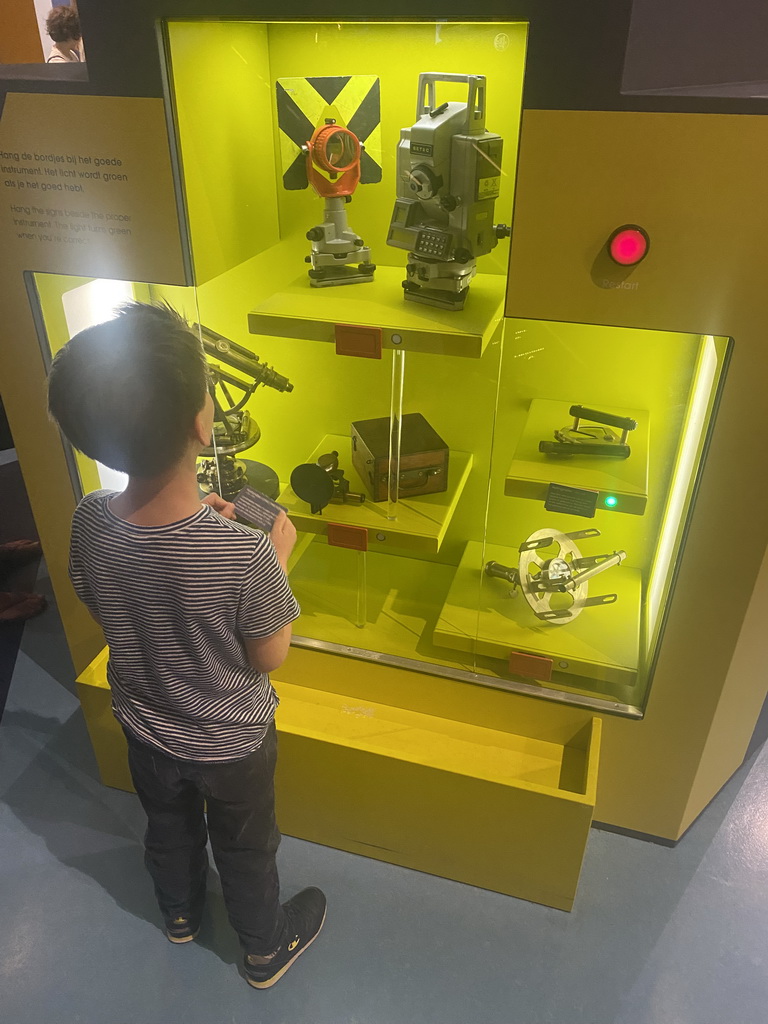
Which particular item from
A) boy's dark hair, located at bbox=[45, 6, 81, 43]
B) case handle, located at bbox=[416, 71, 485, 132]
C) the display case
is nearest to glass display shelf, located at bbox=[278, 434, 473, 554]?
the display case

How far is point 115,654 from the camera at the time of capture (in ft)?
4.80

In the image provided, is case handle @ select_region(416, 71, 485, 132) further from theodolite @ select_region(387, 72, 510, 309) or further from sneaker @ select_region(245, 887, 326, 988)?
sneaker @ select_region(245, 887, 326, 988)

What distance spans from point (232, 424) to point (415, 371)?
0.56 meters

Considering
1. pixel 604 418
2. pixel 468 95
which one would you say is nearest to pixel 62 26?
pixel 468 95

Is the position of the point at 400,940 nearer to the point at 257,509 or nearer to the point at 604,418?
the point at 257,509

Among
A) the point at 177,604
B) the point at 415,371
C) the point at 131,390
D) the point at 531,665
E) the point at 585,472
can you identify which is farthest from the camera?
the point at 415,371

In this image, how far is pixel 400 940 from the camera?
79.4 inches

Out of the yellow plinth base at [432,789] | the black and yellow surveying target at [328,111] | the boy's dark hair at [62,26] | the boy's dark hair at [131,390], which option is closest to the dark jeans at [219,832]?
the yellow plinth base at [432,789]

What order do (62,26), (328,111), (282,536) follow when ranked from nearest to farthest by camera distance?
(282,536) < (328,111) < (62,26)

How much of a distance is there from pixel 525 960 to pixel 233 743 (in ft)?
3.53

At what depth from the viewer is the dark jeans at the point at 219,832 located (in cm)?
158

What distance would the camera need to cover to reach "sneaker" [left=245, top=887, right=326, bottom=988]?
188 centimetres

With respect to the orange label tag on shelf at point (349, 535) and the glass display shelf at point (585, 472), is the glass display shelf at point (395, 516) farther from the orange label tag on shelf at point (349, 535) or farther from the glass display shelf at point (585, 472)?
the glass display shelf at point (585, 472)

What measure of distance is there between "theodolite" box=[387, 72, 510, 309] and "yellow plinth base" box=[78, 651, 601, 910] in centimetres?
120
